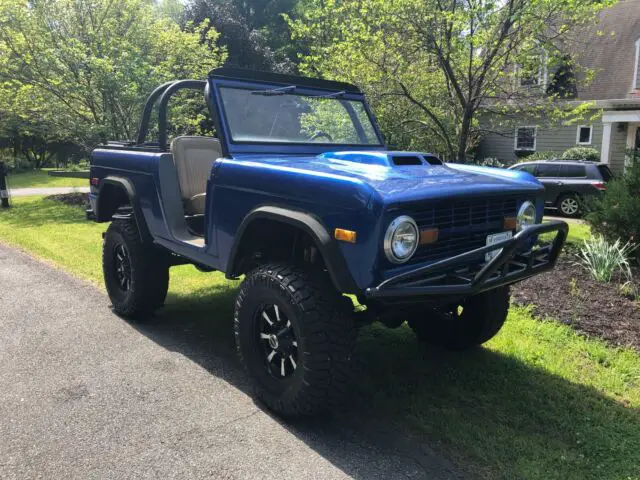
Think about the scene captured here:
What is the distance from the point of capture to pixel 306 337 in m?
2.87

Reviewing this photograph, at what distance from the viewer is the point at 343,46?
8320mm

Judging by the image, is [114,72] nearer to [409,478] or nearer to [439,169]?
[439,169]

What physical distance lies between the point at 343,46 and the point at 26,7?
938 cm

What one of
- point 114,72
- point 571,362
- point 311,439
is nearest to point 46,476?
point 311,439

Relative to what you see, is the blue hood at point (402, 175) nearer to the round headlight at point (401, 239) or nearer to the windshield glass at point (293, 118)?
the round headlight at point (401, 239)

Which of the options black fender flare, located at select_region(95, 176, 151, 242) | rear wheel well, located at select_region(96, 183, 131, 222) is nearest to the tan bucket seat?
black fender flare, located at select_region(95, 176, 151, 242)

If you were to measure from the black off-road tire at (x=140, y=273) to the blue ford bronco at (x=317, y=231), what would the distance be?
0.01m

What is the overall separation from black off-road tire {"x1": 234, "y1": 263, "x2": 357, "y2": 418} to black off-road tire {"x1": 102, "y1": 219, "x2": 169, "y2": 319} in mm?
1801

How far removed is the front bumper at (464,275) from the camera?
260 cm

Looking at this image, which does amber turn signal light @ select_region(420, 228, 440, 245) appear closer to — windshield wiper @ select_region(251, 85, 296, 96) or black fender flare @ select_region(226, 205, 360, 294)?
black fender flare @ select_region(226, 205, 360, 294)

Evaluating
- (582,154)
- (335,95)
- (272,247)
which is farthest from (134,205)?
(582,154)

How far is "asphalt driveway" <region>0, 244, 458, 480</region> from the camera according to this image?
8.93 feet

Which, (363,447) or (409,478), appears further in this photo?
(363,447)

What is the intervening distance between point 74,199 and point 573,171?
13.3 m
